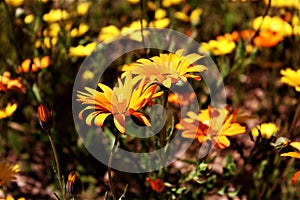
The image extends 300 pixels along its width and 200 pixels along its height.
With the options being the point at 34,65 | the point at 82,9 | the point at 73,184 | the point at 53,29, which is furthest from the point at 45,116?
the point at 82,9

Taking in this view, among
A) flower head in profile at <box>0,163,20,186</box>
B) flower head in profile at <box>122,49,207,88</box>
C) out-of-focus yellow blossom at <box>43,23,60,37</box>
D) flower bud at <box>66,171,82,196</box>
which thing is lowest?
flower head in profile at <box>0,163,20,186</box>

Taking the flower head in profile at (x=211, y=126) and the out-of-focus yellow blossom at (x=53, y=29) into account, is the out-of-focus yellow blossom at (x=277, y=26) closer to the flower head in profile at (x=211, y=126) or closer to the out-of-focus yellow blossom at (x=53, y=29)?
the flower head in profile at (x=211, y=126)

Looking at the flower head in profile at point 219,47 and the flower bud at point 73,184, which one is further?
the flower head in profile at point 219,47

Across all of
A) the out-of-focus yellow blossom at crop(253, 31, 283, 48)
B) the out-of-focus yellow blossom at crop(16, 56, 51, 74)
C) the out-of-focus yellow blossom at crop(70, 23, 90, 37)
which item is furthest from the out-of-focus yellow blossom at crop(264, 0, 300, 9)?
the out-of-focus yellow blossom at crop(16, 56, 51, 74)

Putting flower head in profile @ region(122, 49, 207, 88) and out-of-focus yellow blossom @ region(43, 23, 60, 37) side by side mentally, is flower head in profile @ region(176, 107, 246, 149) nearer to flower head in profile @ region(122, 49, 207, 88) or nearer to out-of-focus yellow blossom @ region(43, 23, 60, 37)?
flower head in profile @ region(122, 49, 207, 88)

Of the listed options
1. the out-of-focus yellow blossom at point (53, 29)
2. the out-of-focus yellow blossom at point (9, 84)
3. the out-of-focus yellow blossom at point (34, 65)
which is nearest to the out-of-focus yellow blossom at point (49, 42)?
the out-of-focus yellow blossom at point (53, 29)

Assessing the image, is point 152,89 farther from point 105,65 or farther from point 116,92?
point 105,65

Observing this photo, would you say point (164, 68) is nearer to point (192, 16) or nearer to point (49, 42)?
point (49, 42)

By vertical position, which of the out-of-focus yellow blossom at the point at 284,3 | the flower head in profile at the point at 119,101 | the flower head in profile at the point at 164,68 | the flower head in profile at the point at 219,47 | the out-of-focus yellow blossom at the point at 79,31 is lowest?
the flower head in profile at the point at 219,47

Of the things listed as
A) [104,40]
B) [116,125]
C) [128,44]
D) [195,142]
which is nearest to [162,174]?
[195,142]
